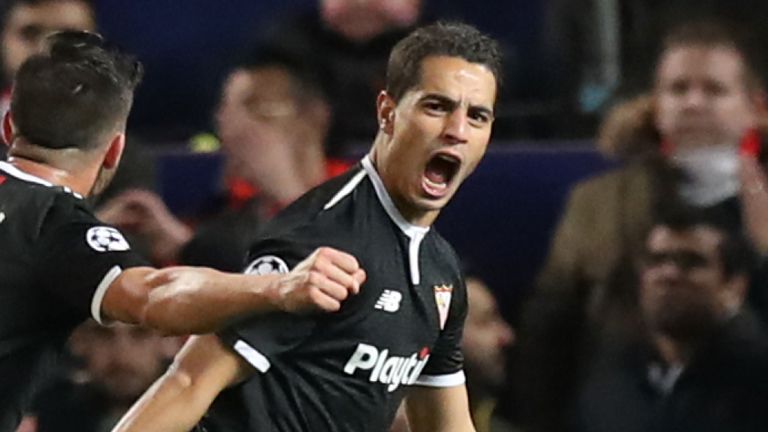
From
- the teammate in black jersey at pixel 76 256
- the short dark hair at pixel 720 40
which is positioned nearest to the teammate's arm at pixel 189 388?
the teammate in black jersey at pixel 76 256

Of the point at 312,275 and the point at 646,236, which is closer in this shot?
the point at 312,275

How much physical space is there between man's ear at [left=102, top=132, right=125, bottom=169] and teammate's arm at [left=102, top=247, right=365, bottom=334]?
1.29ft

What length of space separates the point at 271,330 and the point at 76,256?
1.50 feet

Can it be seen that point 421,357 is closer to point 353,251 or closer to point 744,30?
point 353,251

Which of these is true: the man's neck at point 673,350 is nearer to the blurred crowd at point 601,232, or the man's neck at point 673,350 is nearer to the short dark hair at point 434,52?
the blurred crowd at point 601,232

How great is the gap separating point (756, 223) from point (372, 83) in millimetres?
1428

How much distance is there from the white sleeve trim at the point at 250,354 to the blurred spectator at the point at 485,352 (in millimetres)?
1856

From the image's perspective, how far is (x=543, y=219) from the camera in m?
5.93

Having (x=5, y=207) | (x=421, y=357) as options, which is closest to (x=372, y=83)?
(x=421, y=357)

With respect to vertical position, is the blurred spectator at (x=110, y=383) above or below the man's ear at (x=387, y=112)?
below

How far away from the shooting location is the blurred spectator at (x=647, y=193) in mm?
5262

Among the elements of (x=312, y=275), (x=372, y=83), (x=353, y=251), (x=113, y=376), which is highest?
(x=312, y=275)

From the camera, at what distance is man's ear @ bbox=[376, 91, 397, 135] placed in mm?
3826

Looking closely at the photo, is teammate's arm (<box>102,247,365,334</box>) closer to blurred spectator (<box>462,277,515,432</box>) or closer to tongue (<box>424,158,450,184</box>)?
tongue (<box>424,158,450,184</box>)
